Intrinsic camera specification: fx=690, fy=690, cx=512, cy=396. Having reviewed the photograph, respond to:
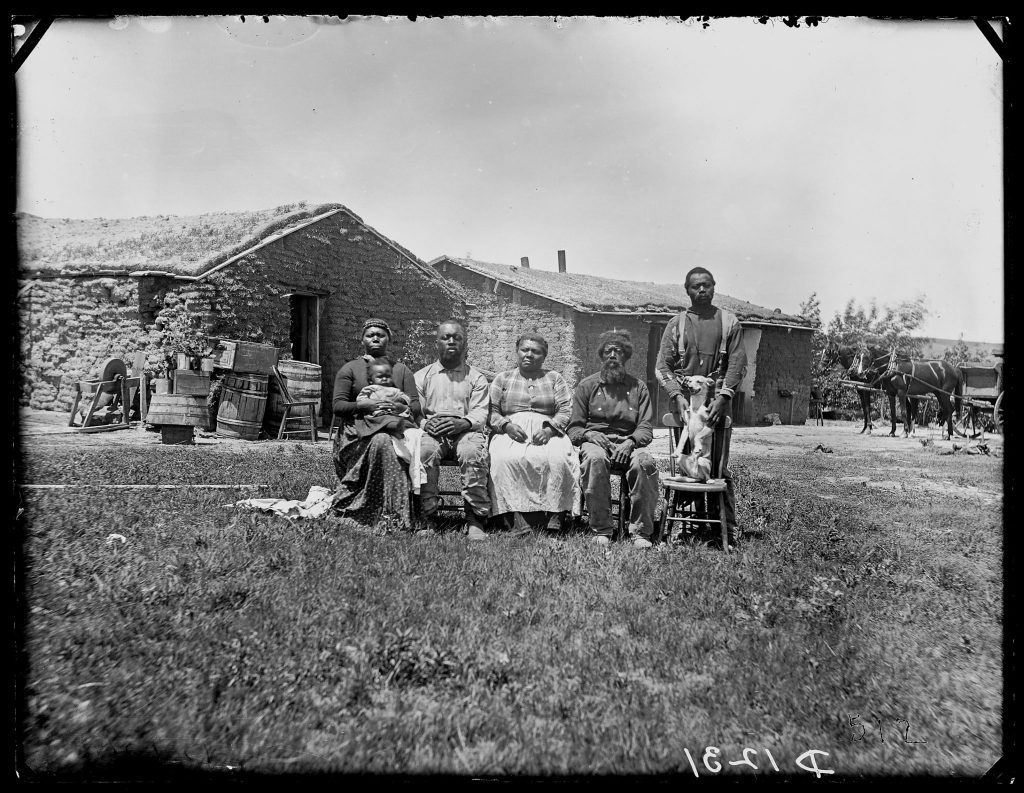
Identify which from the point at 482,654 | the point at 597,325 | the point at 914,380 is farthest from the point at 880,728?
the point at 914,380

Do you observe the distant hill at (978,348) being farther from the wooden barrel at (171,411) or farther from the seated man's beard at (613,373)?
the wooden barrel at (171,411)

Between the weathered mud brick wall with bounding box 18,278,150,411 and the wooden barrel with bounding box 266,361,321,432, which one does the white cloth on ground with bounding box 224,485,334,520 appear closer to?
the wooden barrel with bounding box 266,361,321,432

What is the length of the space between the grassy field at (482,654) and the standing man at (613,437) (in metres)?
0.45

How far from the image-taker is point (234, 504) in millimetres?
5402

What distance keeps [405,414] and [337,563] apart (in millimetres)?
1520

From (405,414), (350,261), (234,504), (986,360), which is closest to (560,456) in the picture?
(405,414)

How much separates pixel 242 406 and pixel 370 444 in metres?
6.51

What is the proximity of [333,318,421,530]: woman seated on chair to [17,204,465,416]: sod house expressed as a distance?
6817mm

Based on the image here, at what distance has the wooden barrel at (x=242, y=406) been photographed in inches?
429

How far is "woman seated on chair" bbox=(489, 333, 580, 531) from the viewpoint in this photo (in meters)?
5.13

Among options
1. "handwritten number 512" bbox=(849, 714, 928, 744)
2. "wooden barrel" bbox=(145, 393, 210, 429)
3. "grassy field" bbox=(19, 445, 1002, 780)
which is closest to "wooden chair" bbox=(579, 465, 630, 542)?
"grassy field" bbox=(19, 445, 1002, 780)

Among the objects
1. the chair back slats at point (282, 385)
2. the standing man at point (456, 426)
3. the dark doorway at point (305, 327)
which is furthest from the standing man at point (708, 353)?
the dark doorway at point (305, 327)

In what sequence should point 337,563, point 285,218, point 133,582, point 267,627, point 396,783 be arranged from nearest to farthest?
point 396,783 → point 267,627 → point 133,582 → point 337,563 → point 285,218

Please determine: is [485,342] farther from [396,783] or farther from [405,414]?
[396,783]
